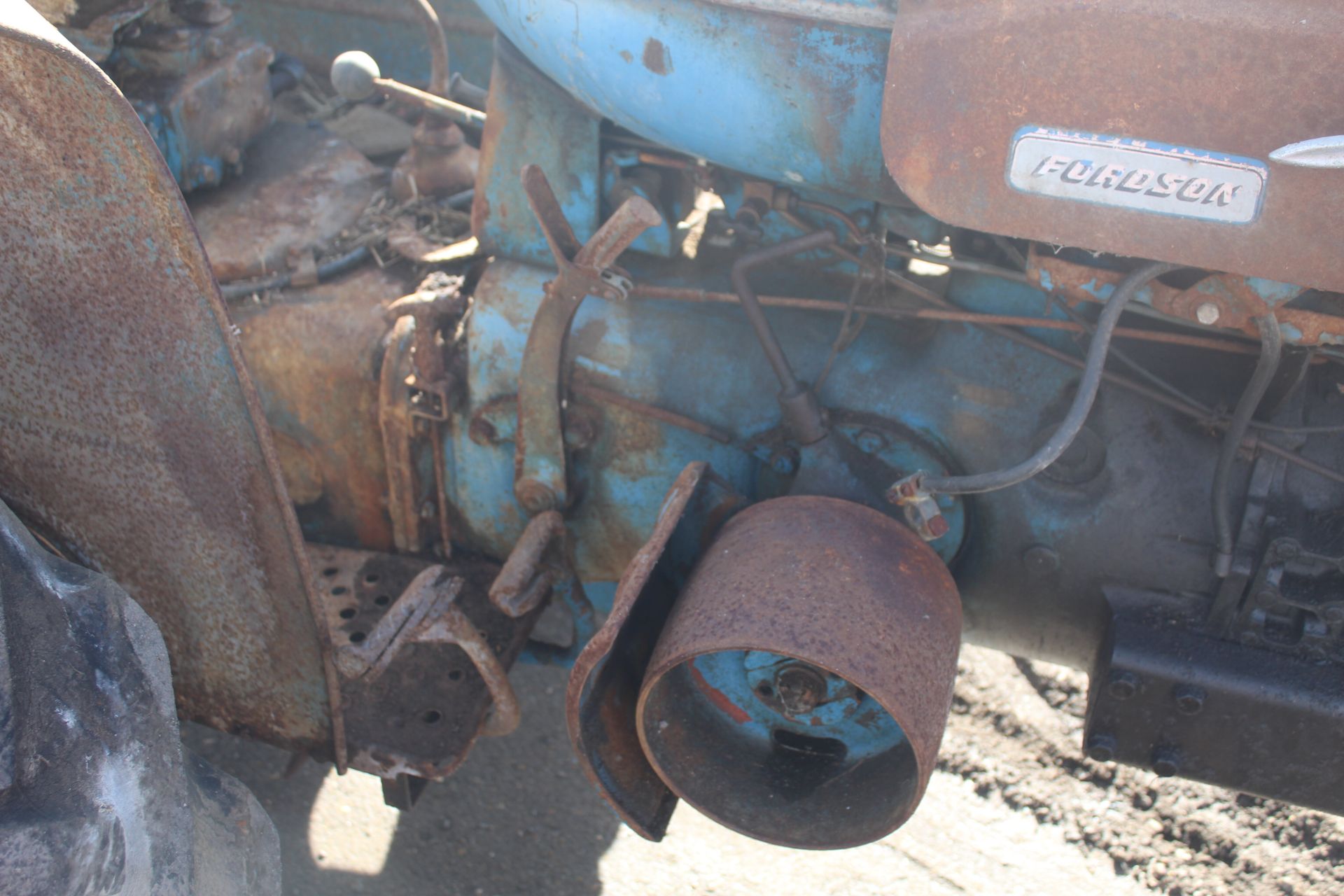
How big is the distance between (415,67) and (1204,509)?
2.25m

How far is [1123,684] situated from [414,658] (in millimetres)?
1139

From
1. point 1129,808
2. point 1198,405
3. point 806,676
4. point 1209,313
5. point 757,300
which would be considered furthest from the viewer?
point 1129,808

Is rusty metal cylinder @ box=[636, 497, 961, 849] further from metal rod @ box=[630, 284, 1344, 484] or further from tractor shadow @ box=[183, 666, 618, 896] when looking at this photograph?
tractor shadow @ box=[183, 666, 618, 896]

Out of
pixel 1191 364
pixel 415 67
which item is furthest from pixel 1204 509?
pixel 415 67

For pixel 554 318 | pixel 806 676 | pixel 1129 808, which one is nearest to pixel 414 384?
pixel 554 318

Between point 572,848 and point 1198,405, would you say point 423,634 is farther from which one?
point 1198,405

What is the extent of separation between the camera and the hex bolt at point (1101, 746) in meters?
1.55

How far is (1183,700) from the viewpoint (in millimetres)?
1466

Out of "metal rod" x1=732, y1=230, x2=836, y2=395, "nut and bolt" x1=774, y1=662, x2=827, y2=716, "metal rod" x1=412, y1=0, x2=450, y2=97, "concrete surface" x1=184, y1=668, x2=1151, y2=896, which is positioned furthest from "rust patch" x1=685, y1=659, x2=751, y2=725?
"metal rod" x1=412, y1=0, x2=450, y2=97

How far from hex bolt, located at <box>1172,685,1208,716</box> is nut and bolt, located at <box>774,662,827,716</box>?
0.48 metres

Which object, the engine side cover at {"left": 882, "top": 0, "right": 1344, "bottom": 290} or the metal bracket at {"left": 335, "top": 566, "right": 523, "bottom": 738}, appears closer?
the engine side cover at {"left": 882, "top": 0, "right": 1344, "bottom": 290}

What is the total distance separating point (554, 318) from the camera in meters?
1.68

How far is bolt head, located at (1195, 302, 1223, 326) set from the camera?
132cm

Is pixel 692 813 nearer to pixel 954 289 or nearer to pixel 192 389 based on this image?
pixel 954 289
